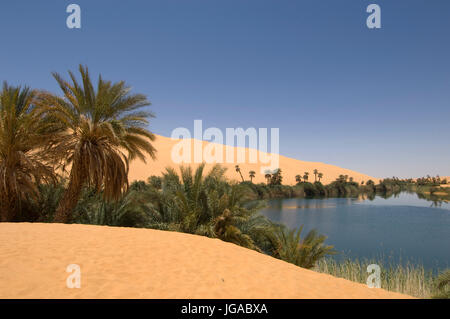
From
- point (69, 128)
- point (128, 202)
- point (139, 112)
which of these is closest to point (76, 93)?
point (69, 128)

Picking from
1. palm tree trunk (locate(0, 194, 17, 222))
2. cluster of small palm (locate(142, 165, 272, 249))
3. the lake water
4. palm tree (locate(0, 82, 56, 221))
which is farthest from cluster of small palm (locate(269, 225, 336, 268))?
palm tree trunk (locate(0, 194, 17, 222))

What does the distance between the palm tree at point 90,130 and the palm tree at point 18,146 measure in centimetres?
54

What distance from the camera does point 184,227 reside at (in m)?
8.65

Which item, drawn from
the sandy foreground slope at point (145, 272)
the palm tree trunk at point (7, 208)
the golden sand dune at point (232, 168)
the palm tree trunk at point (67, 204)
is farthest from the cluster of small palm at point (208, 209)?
the golden sand dune at point (232, 168)

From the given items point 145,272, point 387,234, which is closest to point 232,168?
point 387,234

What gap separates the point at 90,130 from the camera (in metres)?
8.28

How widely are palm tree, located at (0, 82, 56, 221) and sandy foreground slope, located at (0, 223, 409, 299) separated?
3.73 m

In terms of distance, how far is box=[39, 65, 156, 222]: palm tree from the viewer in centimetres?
821

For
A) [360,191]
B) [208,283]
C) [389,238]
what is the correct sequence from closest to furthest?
[208,283] < [389,238] < [360,191]

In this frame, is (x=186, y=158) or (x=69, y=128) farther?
(x=186, y=158)

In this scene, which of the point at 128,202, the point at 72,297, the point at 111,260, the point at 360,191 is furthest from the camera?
the point at 360,191

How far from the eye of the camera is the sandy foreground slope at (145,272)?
3.23 metres
